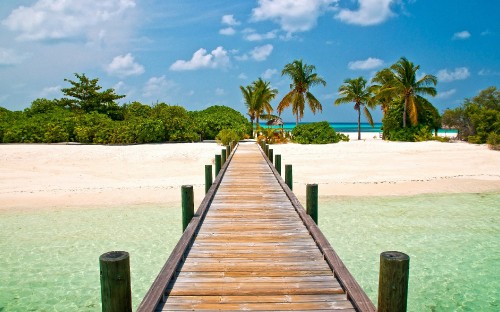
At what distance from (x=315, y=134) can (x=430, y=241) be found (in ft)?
70.9

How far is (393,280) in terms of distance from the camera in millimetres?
3615

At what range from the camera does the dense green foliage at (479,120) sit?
2995 centimetres

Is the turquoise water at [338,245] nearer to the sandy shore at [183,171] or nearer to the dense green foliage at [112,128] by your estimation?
the sandy shore at [183,171]

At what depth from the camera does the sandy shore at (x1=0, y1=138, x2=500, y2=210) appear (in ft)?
49.6

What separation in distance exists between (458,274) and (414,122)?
3052cm

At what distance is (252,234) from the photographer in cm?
667

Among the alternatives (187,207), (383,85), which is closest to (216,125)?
(383,85)

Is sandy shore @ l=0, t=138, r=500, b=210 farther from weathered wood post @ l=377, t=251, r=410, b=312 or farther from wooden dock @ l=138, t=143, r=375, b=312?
weathered wood post @ l=377, t=251, r=410, b=312

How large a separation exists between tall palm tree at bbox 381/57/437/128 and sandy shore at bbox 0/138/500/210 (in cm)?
877

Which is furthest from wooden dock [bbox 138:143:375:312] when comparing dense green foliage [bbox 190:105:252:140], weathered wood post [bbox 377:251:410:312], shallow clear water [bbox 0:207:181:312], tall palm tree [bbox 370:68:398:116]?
tall palm tree [bbox 370:68:398:116]

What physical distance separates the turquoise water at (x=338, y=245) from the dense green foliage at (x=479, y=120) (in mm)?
18542

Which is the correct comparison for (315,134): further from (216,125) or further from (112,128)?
(112,128)

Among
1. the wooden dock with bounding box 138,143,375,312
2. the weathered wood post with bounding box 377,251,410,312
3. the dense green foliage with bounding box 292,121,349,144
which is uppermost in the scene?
the dense green foliage with bounding box 292,121,349,144

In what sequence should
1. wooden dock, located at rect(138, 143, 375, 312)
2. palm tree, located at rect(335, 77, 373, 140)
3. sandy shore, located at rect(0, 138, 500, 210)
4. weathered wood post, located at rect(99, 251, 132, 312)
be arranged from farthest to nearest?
palm tree, located at rect(335, 77, 373, 140)
sandy shore, located at rect(0, 138, 500, 210)
wooden dock, located at rect(138, 143, 375, 312)
weathered wood post, located at rect(99, 251, 132, 312)
